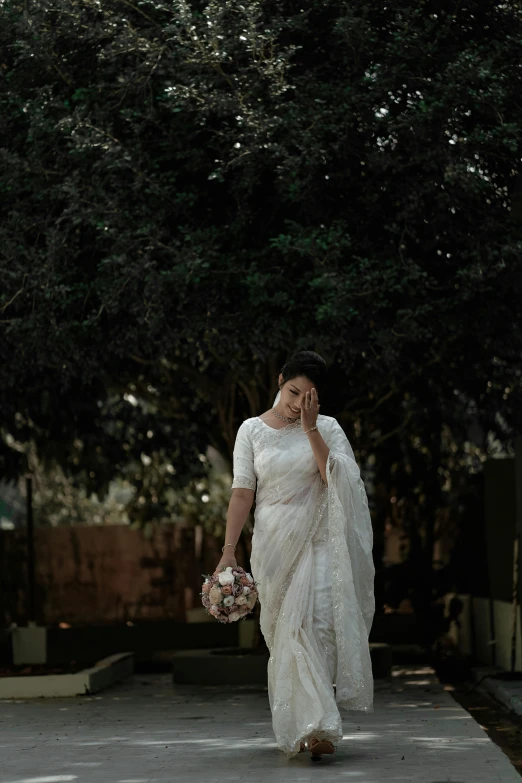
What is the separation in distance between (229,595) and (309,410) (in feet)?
3.47

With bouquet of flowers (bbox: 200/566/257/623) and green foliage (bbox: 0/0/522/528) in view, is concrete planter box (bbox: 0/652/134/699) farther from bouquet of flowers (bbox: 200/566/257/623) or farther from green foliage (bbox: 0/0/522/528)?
bouquet of flowers (bbox: 200/566/257/623)

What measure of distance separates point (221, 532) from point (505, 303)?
852cm

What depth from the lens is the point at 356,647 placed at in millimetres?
6953

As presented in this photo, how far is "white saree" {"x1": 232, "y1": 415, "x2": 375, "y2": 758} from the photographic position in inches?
269

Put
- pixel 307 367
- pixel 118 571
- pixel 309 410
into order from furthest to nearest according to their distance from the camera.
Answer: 1. pixel 118 571
2. pixel 307 367
3. pixel 309 410

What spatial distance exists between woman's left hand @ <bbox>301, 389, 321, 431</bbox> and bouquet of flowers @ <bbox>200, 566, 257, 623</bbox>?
874mm

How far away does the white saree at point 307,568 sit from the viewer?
6.84 meters

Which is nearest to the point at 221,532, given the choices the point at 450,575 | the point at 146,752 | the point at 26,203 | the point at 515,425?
the point at 450,575

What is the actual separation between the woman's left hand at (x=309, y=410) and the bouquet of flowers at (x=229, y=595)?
2.87 feet

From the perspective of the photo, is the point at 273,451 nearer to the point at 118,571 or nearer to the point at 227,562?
the point at 227,562

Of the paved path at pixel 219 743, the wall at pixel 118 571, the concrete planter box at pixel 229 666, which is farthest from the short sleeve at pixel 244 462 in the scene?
the wall at pixel 118 571

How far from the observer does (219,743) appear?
7.95 metres

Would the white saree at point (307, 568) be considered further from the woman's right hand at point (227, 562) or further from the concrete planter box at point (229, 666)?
the concrete planter box at point (229, 666)

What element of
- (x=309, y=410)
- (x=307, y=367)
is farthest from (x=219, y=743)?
(x=307, y=367)
